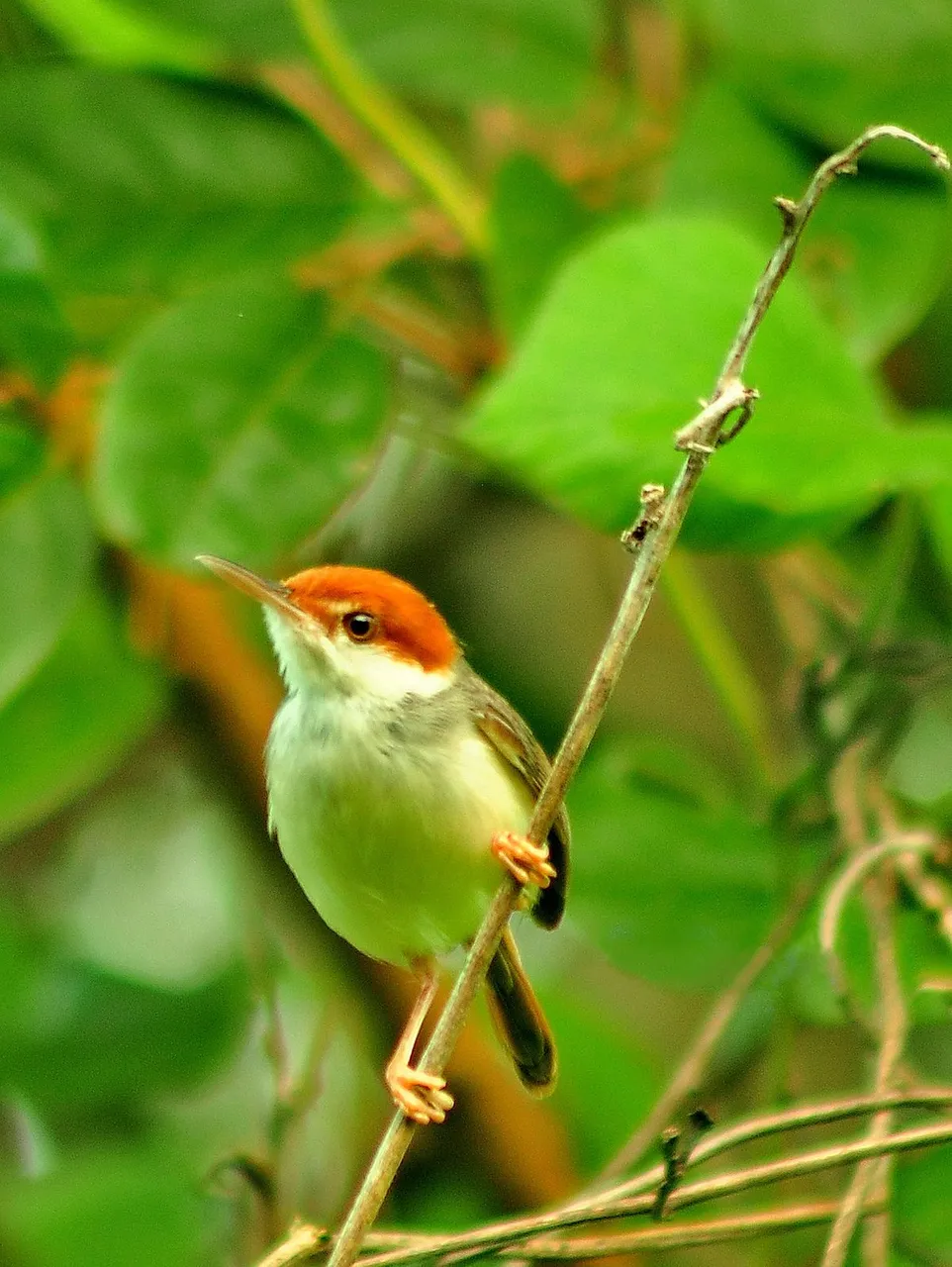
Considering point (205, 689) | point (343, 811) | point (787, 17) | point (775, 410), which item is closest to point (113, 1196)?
point (205, 689)

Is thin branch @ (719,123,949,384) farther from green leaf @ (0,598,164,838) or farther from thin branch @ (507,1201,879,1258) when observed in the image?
green leaf @ (0,598,164,838)

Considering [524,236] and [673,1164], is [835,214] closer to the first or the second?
[524,236]

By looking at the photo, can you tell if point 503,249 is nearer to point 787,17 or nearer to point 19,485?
point 787,17

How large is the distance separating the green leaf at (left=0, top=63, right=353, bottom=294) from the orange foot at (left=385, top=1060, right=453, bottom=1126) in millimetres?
1339

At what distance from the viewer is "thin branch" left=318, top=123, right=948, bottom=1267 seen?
1.31 m

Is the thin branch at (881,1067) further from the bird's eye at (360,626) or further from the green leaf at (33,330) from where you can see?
the green leaf at (33,330)

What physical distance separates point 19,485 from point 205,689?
814 millimetres

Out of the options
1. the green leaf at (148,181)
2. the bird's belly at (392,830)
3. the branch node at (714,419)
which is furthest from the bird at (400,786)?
the green leaf at (148,181)

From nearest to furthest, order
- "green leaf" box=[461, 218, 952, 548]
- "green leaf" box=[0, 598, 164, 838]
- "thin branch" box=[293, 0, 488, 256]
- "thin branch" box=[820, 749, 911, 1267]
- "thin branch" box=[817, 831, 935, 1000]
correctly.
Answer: "thin branch" box=[820, 749, 911, 1267] → "thin branch" box=[817, 831, 935, 1000] → "green leaf" box=[461, 218, 952, 548] → "thin branch" box=[293, 0, 488, 256] → "green leaf" box=[0, 598, 164, 838]

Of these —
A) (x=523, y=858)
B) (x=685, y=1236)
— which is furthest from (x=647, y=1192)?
(x=523, y=858)

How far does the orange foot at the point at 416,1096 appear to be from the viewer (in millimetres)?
1717

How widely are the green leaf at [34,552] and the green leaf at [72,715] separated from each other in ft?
2.08

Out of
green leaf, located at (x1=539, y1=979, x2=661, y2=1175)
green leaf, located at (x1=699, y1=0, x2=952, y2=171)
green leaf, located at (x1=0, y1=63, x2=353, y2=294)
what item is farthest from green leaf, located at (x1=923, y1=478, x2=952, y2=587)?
green leaf, located at (x1=539, y1=979, x2=661, y2=1175)

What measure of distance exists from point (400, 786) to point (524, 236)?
44.0 inches
